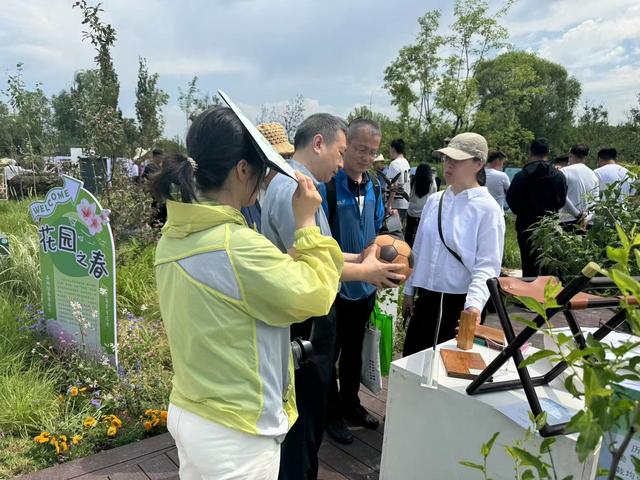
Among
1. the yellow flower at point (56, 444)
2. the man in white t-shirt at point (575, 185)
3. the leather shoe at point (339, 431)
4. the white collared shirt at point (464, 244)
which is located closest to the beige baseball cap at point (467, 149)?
the white collared shirt at point (464, 244)

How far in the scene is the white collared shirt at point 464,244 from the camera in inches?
96.5

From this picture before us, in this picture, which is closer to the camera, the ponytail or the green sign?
the ponytail

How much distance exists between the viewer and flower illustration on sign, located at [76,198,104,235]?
325 cm

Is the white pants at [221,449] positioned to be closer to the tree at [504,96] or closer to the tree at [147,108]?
the tree at [147,108]

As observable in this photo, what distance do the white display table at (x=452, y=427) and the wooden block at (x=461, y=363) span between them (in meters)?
0.03

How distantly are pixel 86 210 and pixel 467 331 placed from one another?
9.09 ft

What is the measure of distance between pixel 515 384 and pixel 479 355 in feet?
0.96

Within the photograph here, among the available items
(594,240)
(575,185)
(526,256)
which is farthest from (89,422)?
(575,185)

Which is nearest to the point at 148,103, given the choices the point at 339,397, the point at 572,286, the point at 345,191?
the point at 345,191

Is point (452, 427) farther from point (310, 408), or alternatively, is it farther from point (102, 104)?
point (102, 104)

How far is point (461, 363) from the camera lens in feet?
5.97

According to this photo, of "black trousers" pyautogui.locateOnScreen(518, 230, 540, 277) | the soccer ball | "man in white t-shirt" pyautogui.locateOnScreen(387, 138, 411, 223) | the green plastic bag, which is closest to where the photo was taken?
the soccer ball

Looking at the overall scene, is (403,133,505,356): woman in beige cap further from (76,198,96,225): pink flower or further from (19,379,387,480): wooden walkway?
(76,198,96,225): pink flower

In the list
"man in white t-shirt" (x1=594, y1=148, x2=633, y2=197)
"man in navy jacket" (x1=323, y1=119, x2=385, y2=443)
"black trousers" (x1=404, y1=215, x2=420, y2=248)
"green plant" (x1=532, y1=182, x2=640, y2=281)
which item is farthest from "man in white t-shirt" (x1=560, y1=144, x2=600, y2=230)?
"man in navy jacket" (x1=323, y1=119, x2=385, y2=443)
